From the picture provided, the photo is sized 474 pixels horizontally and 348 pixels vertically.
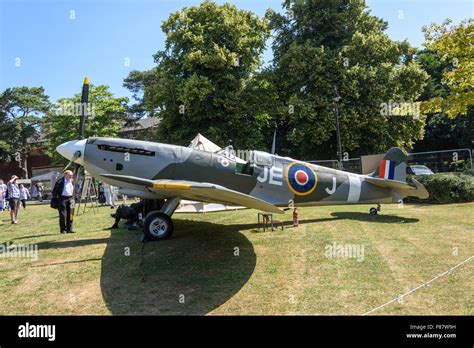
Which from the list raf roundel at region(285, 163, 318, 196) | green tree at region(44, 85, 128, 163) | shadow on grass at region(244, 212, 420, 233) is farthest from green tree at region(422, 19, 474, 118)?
green tree at region(44, 85, 128, 163)

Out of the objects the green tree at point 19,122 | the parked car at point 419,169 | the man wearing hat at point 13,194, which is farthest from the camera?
the green tree at point 19,122

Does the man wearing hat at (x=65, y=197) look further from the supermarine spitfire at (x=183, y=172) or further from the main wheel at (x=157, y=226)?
the main wheel at (x=157, y=226)

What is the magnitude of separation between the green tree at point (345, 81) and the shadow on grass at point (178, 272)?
16.2 meters

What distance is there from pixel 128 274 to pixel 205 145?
22.3 ft

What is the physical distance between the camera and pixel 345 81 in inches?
901

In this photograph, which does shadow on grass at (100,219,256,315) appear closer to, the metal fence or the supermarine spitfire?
the supermarine spitfire

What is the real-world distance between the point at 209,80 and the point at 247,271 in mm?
17895

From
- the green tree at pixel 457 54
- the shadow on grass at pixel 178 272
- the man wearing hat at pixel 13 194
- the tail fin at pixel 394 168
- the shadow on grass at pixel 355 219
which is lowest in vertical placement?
the shadow on grass at pixel 178 272

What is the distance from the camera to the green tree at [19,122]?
52688mm

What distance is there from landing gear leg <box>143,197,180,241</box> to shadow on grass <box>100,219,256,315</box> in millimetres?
222

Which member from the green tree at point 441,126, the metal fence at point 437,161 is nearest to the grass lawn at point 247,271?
the metal fence at point 437,161

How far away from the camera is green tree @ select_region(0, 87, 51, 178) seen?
173ft

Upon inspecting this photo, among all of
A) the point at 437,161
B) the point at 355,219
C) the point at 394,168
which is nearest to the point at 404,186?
the point at 394,168

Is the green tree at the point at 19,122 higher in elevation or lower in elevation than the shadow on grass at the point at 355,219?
higher
